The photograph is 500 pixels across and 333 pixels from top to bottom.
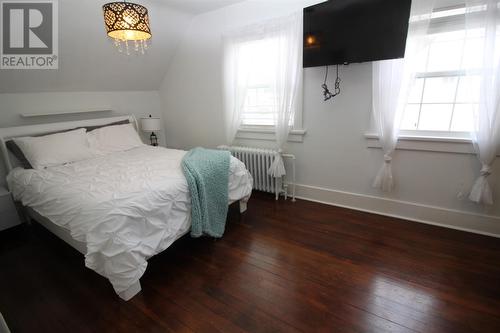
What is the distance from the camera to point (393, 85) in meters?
2.25

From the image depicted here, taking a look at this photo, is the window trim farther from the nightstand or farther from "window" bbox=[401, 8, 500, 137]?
the nightstand

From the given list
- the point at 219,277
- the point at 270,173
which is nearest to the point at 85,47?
the point at 270,173

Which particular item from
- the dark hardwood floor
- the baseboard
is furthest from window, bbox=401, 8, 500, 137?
the dark hardwood floor

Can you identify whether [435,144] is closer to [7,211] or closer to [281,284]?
[281,284]

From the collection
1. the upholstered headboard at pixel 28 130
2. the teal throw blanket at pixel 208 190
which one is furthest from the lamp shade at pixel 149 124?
the teal throw blanket at pixel 208 190

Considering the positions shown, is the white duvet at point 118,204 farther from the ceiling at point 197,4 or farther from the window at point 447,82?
the ceiling at point 197,4

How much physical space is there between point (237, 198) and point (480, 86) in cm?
229

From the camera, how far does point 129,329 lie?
1.45 metres

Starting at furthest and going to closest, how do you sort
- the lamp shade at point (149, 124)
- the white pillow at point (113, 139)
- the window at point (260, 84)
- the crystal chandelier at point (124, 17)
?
the lamp shade at point (149, 124) < the white pillow at point (113, 139) < the window at point (260, 84) < the crystal chandelier at point (124, 17)

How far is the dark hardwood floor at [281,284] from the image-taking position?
1.47 meters

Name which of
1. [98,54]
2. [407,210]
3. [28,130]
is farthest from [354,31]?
[28,130]

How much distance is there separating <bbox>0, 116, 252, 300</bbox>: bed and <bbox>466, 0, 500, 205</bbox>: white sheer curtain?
2.08 metres

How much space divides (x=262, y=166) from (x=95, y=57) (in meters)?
2.50

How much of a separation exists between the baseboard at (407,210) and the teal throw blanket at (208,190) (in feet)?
3.96
